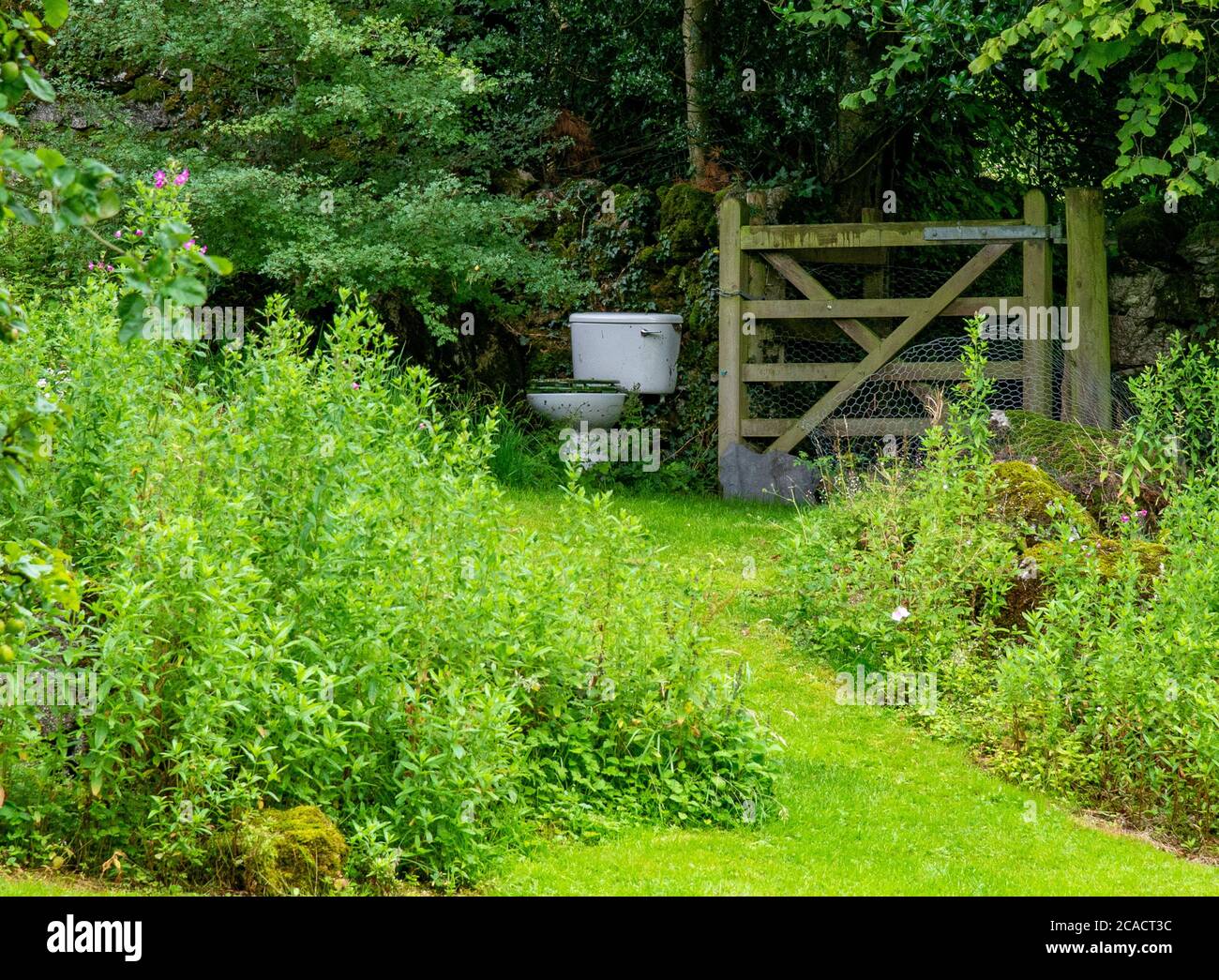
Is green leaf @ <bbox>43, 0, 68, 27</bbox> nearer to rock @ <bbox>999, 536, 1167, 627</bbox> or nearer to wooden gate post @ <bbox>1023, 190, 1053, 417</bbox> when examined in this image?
rock @ <bbox>999, 536, 1167, 627</bbox>

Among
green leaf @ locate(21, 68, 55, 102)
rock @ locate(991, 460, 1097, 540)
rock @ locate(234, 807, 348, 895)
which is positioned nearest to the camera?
green leaf @ locate(21, 68, 55, 102)

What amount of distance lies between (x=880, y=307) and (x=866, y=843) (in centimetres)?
637

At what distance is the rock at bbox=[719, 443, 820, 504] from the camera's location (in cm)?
1036

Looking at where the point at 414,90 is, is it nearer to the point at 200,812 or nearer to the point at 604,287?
the point at 604,287

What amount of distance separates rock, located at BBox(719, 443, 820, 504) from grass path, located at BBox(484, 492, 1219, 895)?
3.97 m

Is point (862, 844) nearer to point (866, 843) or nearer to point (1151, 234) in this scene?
point (866, 843)

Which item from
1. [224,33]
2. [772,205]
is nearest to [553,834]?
[224,33]

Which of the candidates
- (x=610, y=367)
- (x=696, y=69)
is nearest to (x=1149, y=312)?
(x=610, y=367)

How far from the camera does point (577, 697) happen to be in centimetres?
500

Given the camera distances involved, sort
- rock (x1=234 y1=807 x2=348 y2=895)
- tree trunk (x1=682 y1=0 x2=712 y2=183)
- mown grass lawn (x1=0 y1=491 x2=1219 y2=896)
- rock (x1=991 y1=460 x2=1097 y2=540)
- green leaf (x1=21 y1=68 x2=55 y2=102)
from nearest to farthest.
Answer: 1. green leaf (x1=21 y1=68 x2=55 y2=102)
2. rock (x1=234 y1=807 x2=348 y2=895)
3. mown grass lawn (x1=0 y1=491 x2=1219 y2=896)
4. rock (x1=991 y1=460 x2=1097 y2=540)
5. tree trunk (x1=682 y1=0 x2=712 y2=183)

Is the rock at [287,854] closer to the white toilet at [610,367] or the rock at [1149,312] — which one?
the white toilet at [610,367]

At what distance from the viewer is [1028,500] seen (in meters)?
7.25

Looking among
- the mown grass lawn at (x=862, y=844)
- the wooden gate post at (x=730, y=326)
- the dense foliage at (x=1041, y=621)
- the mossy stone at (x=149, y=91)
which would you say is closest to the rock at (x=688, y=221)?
the wooden gate post at (x=730, y=326)

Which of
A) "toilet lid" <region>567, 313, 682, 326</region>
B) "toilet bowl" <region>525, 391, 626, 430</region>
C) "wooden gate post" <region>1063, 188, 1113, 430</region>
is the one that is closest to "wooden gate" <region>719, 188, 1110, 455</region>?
"wooden gate post" <region>1063, 188, 1113, 430</region>
